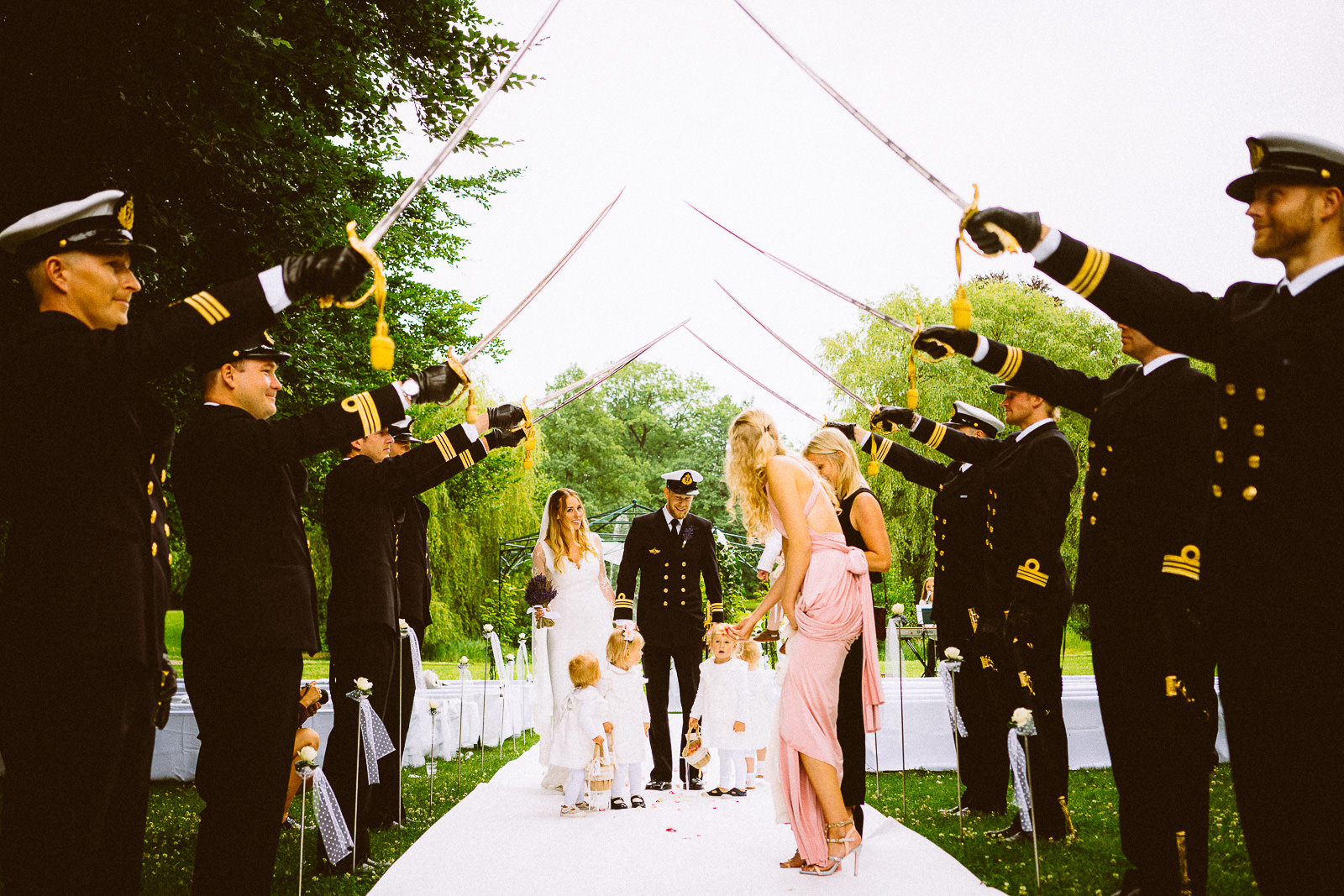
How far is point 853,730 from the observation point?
5.38 m

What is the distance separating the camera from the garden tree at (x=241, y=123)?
6.22 meters

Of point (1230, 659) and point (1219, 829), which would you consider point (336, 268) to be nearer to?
point (1230, 659)

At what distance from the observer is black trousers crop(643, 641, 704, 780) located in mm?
8023

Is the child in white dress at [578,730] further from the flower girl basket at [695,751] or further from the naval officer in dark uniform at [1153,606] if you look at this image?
the naval officer in dark uniform at [1153,606]

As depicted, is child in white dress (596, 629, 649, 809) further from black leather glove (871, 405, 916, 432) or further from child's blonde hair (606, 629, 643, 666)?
black leather glove (871, 405, 916, 432)

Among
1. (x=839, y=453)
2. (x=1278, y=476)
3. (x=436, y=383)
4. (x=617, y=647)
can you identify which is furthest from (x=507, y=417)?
(x=1278, y=476)

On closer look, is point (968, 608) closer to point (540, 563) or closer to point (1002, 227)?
point (540, 563)

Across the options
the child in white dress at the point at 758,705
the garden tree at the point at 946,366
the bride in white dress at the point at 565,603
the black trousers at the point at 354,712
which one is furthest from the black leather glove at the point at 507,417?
the garden tree at the point at 946,366

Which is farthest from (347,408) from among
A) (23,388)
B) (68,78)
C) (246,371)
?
(68,78)

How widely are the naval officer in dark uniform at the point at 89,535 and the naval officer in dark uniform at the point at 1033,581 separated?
387 centimetres

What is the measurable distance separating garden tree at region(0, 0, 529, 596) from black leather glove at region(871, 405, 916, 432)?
485 centimetres

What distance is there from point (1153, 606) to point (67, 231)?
12.5 ft

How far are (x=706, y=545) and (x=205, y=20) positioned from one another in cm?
539

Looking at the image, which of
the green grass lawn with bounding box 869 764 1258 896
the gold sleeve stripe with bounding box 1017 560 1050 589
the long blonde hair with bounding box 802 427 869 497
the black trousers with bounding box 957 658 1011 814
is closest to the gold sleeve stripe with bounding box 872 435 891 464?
the long blonde hair with bounding box 802 427 869 497
